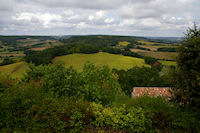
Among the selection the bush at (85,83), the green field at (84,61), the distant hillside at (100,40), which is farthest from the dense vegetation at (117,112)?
the distant hillside at (100,40)

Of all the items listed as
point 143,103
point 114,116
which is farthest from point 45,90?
point 143,103

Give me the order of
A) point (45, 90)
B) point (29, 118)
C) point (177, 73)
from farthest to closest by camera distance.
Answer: point (45, 90), point (177, 73), point (29, 118)

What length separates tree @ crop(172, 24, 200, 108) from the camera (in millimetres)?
5559

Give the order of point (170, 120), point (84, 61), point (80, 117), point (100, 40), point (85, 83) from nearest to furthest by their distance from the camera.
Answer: point (170, 120), point (80, 117), point (85, 83), point (84, 61), point (100, 40)

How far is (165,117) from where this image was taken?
17.9 feet

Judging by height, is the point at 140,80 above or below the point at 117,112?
below

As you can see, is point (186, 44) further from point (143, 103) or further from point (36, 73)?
point (36, 73)

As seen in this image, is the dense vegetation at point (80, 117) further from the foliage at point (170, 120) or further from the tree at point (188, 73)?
the tree at point (188, 73)

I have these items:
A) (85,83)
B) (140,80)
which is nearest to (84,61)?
(140,80)

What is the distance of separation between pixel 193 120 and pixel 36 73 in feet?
33.9

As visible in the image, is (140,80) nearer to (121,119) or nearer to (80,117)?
(121,119)

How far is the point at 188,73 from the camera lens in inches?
228

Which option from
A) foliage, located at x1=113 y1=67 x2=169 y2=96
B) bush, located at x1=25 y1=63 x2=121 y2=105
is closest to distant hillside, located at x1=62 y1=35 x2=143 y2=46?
foliage, located at x1=113 y1=67 x2=169 y2=96

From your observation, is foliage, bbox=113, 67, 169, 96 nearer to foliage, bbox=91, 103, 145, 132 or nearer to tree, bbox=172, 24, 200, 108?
tree, bbox=172, 24, 200, 108
